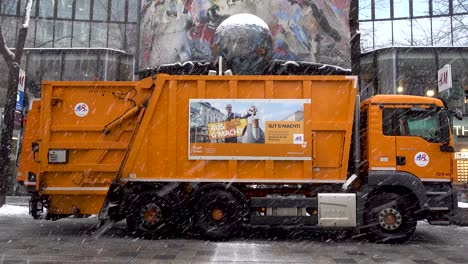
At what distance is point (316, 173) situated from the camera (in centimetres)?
971

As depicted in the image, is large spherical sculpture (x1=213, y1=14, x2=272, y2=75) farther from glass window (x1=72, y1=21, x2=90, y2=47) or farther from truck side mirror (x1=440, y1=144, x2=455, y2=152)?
glass window (x1=72, y1=21, x2=90, y2=47)

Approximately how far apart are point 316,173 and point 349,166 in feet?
2.59

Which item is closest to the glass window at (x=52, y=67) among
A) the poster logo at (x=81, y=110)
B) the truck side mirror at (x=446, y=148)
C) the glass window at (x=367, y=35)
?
the poster logo at (x=81, y=110)

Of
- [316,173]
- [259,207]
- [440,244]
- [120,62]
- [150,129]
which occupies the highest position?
[120,62]

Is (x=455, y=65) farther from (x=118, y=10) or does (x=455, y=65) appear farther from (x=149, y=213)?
(x=118, y=10)

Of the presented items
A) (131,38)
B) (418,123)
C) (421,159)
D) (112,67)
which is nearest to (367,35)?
(131,38)

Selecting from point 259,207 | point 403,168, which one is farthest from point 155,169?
point 403,168

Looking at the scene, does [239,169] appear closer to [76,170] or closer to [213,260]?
[213,260]

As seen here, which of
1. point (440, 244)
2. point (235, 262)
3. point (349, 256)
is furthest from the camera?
point (440, 244)

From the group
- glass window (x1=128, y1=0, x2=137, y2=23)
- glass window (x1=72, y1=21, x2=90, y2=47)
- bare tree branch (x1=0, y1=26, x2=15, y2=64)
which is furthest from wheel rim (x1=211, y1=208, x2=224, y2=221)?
glass window (x1=128, y1=0, x2=137, y2=23)

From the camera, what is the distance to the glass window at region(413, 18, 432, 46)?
31688mm

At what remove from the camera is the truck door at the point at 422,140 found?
31.7 ft

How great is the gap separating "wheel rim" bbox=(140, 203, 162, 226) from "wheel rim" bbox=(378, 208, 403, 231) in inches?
178

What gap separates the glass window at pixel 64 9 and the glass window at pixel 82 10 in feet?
1.60
